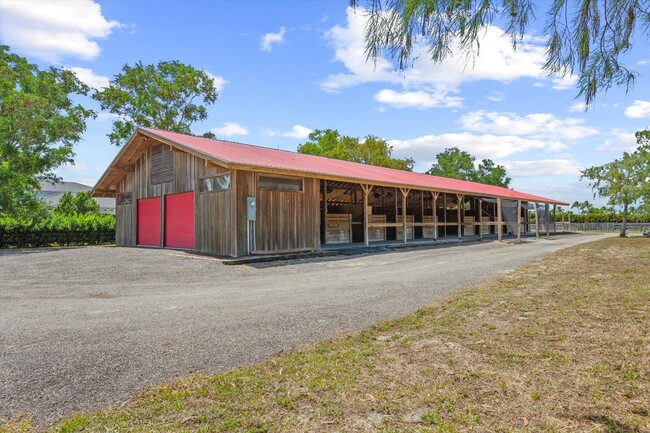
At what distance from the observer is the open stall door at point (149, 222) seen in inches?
618

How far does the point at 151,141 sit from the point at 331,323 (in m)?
13.6

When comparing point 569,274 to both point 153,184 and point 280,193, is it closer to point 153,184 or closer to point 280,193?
point 280,193

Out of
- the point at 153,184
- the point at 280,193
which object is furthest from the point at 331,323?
the point at 153,184

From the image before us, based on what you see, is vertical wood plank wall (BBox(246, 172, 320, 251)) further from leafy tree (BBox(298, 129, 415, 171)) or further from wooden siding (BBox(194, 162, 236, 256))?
leafy tree (BBox(298, 129, 415, 171))

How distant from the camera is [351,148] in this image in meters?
43.6

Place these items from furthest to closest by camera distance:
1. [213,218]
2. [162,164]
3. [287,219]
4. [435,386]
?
[162,164]
[287,219]
[213,218]
[435,386]

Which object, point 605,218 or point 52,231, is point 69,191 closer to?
point 52,231

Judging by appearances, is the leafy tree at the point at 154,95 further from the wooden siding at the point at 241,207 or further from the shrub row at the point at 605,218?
the shrub row at the point at 605,218

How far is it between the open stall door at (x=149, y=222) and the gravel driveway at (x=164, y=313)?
4.99 metres

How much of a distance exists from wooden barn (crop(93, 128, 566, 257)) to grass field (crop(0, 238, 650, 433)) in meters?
7.87

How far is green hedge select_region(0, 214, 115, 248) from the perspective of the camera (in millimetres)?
17734

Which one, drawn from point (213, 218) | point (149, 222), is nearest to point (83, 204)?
point (149, 222)

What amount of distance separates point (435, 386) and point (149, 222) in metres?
15.6

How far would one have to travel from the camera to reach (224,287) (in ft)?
24.7
